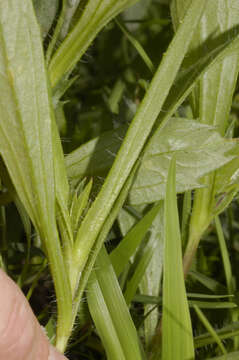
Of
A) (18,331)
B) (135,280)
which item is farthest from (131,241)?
(18,331)

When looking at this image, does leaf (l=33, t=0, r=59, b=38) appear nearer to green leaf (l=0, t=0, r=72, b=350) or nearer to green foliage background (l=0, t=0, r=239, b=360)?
green foliage background (l=0, t=0, r=239, b=360)

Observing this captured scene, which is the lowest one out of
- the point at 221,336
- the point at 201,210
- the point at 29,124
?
the point at 221,336

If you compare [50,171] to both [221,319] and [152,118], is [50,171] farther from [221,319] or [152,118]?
[221,319]

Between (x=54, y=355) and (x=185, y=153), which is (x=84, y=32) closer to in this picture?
(x=185, y=153)

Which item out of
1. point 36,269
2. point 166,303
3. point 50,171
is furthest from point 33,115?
point 36,269

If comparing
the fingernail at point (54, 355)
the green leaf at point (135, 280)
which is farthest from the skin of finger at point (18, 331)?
the green leaf at point (135, 280)

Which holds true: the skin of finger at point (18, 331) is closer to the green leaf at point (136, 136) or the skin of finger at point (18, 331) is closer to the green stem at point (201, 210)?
the green leaf at point (136, 136)

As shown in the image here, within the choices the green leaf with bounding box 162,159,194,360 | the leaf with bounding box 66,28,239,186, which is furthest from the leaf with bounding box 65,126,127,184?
the green leaf with bounding box 162,159,194,360
